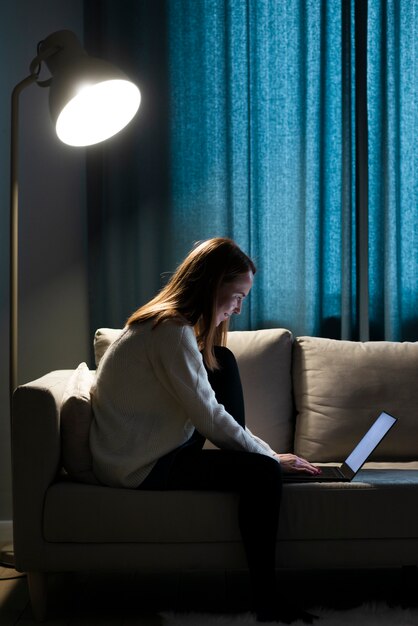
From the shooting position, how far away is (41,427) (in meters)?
2.08

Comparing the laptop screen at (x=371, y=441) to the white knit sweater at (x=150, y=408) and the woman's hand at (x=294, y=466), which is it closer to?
the woman's hand at (x=294, y=466)

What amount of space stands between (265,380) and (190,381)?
0.68 metres

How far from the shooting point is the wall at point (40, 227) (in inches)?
120

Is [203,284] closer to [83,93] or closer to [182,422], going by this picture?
[182,422]

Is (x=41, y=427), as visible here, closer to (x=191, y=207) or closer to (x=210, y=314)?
(x=210, y=314)

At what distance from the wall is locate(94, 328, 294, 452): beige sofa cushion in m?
0.45

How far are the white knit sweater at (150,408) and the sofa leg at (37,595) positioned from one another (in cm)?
30

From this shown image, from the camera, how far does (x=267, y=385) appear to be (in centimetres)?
268

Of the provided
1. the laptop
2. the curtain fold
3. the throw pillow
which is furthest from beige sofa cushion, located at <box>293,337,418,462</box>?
the throw pillow

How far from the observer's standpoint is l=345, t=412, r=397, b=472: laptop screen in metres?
2.21

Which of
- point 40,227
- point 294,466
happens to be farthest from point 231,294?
point 40,227

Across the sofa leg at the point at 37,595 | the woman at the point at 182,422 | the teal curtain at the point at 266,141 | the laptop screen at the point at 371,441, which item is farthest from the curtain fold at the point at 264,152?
the sofa leg at the point at 37,595

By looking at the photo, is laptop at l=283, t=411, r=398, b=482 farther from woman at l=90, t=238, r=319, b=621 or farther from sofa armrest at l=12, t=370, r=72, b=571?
sofa armrest at l=12, t=370, r=72, b=571

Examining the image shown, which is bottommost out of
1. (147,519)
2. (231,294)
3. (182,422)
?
(147,519)
